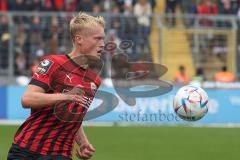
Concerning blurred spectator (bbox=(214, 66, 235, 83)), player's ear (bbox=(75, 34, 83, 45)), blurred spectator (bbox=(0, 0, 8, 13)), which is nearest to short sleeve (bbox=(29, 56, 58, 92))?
player's ear (bbox=(75, 34, 83, 45))

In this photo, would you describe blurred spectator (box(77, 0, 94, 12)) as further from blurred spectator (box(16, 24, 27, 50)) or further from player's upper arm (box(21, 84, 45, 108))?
player's upper arm (box(21, 84, 45, 108))

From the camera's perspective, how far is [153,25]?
21.0 meters

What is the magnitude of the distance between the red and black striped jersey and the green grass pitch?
5937 mm

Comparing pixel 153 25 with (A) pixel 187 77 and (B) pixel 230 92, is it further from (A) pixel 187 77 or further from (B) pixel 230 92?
(B) pixel 230 92

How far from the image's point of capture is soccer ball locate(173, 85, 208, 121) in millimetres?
6625

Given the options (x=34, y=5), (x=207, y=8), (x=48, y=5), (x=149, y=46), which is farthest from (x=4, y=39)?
(x=207, y=8)

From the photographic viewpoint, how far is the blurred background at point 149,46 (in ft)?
60.9

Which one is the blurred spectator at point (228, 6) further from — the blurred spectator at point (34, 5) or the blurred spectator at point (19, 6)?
→ the blurred spectator at point (19, 6)

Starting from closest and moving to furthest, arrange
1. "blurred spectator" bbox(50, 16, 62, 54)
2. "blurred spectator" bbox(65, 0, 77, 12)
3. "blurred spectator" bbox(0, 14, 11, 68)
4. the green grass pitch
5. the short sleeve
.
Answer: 1. the short sleeve
2. the green grass pitch
3. "blurred spectator" bbox(0, 14, 11, 68)
4. "blurred spectator" bbox(50, 16, 62, 54)
5. "blurred spectator" bbox(65, 0, 77, 12)

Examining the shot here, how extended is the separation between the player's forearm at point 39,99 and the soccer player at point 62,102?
0.41ft

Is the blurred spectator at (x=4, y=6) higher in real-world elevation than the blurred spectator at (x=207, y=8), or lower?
higher

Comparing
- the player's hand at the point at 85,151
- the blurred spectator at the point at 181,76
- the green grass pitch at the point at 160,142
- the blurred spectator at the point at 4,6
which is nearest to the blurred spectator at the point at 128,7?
the blurred spectator at the point at 181,76

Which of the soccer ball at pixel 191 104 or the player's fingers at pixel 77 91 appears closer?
the player's fingers at pixel 77 91

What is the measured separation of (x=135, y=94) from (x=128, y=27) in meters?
10.3
